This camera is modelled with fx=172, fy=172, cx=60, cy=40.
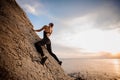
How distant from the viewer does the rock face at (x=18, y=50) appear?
358 inches

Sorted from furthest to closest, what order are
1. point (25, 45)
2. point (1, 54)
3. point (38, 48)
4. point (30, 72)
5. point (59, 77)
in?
point (59, 77) < point (38, 48) < point (25, 45) < point (30, 72) < point (1, 54)

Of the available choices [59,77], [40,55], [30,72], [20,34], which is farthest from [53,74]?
[20,34]

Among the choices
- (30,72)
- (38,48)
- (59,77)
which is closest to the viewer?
(30,72)

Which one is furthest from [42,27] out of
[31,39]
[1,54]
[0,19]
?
[1,54]

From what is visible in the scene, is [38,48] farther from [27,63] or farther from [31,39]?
[27,63]

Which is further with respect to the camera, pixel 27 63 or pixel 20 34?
pixel 20 34

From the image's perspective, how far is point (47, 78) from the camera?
37.1 ft

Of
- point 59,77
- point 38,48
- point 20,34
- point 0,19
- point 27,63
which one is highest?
point 0,19

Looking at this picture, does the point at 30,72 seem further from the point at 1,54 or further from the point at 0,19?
the point at 0,19

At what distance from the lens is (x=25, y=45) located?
11.2m

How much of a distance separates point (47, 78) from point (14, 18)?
4.58 m

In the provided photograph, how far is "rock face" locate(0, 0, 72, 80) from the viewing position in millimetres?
9086

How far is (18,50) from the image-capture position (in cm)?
1037

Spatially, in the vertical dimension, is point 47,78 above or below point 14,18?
below
